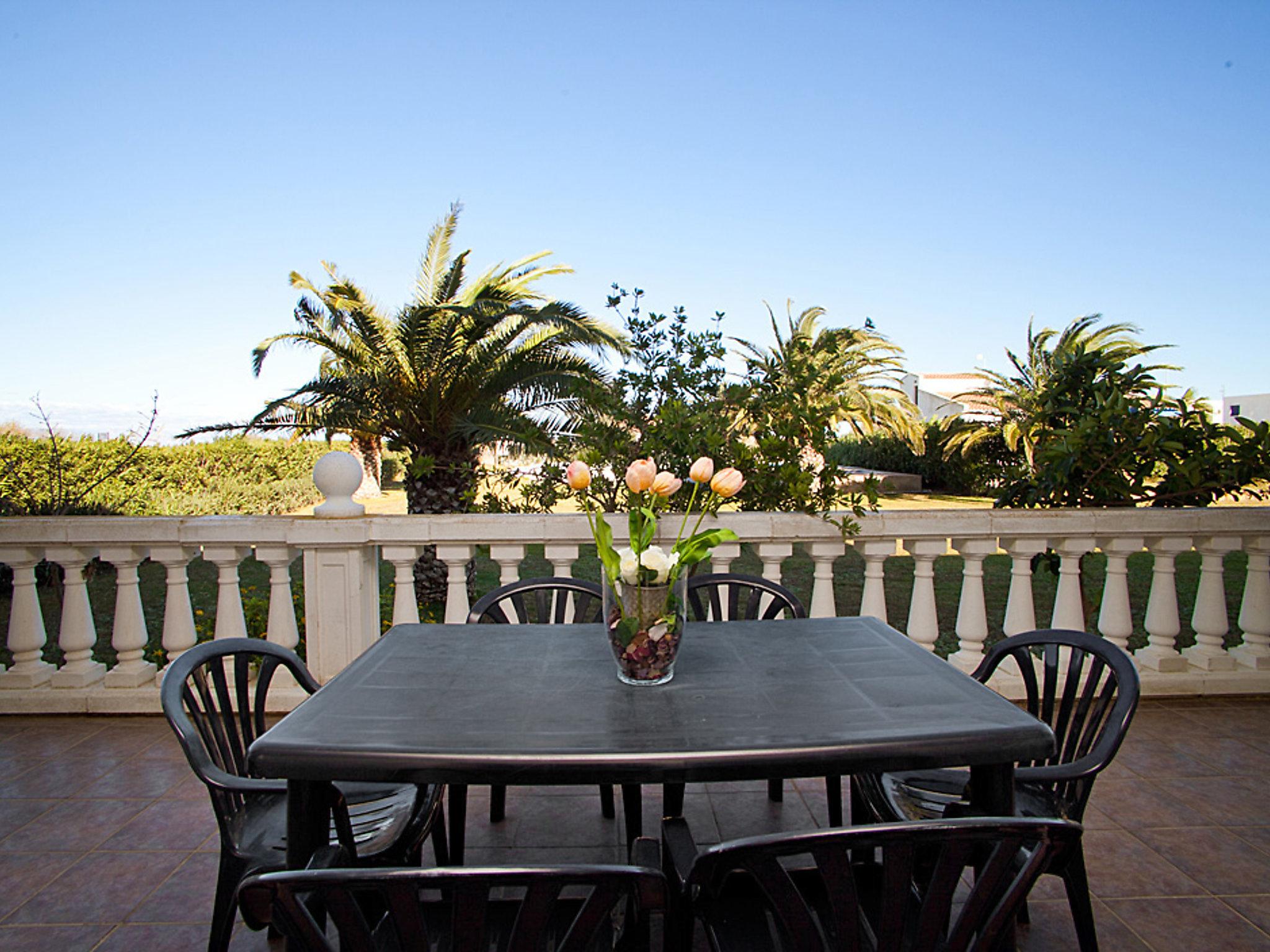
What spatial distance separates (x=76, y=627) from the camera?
129 inches

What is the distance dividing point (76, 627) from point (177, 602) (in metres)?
0.51

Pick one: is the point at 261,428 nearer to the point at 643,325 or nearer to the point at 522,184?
the point at 643,325

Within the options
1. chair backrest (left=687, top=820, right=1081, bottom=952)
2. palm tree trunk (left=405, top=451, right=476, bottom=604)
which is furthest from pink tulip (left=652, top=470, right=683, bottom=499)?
palm tree trunk (left=405, top=451, right=476, bottom=604)

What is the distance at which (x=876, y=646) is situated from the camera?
6.59 feet

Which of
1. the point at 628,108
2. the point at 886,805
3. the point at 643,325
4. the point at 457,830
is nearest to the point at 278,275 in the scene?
the point at 643,325

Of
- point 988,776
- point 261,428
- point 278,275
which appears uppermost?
point 278,275

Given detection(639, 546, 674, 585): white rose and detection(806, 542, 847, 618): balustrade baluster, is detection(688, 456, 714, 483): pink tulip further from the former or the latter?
detection(806, 542, 847, 618): balustrade baluster

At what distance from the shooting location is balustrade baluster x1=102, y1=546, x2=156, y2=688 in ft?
10.4

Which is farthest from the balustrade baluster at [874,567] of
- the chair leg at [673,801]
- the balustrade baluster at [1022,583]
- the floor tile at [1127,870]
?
the chair leg at [673,801]

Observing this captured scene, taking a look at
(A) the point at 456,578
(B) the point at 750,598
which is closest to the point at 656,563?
(B) the point at 750,598

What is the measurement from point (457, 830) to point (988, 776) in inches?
56.5

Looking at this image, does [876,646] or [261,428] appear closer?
[876,646]

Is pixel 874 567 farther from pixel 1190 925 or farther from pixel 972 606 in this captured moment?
pixel 1190 925

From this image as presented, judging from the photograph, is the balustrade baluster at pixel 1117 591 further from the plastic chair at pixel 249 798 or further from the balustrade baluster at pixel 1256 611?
the plastic chair at pixel 249 798
